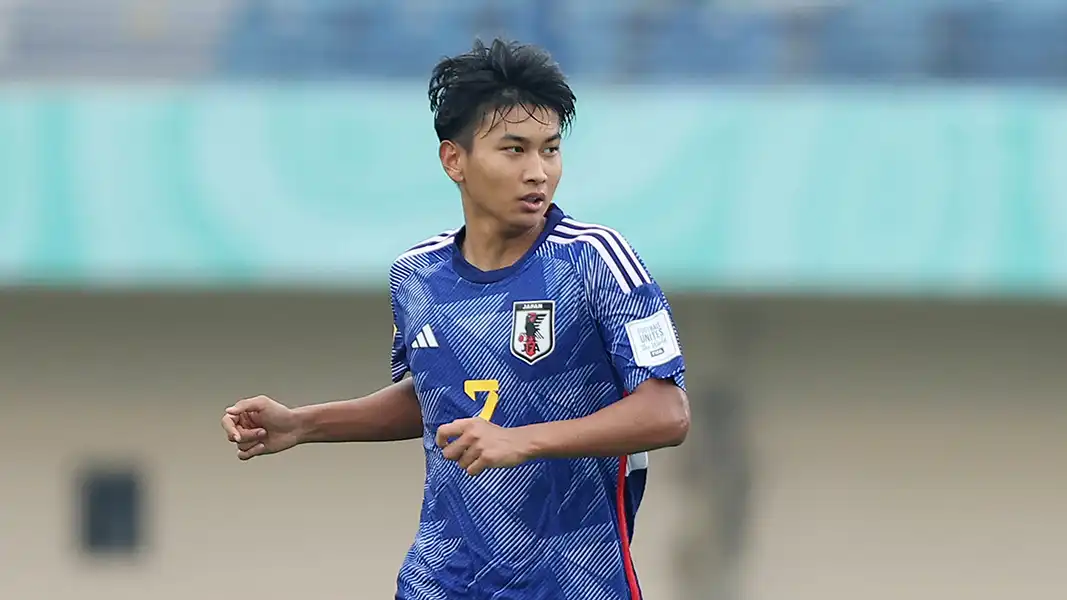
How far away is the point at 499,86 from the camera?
391cm

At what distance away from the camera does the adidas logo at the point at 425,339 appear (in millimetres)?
3979

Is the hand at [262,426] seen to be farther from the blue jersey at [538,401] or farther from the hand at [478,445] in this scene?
the hand at [478,445]

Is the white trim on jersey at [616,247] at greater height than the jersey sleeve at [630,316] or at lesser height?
greater

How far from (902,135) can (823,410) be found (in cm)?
216

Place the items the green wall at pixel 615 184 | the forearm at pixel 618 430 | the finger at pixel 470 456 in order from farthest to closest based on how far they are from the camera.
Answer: the green wall at pixel 615 184 < the forearm at pixel 618 430 < the finger at pixel 470 456

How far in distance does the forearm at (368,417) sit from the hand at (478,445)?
732 mm

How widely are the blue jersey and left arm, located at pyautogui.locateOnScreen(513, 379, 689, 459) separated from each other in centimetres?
12

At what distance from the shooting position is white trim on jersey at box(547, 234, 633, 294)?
3.76 metres

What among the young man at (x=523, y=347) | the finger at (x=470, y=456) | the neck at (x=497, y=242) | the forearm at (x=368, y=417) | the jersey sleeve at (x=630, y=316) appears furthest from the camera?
the forearm at (x=368, y=417)

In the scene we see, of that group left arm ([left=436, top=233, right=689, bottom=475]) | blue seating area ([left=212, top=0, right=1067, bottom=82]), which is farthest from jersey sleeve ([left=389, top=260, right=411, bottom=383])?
blue seating area ([left=212, top=0, right=1067, bottom=82])

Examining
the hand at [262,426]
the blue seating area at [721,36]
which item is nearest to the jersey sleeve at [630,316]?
the hand at [262,426]

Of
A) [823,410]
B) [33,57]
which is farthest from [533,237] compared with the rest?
[823,410]

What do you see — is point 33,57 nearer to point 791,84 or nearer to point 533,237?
point 791,84

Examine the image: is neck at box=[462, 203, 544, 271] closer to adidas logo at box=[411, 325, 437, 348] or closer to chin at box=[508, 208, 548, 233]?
chin at box=[508, 208, 548, 233]
